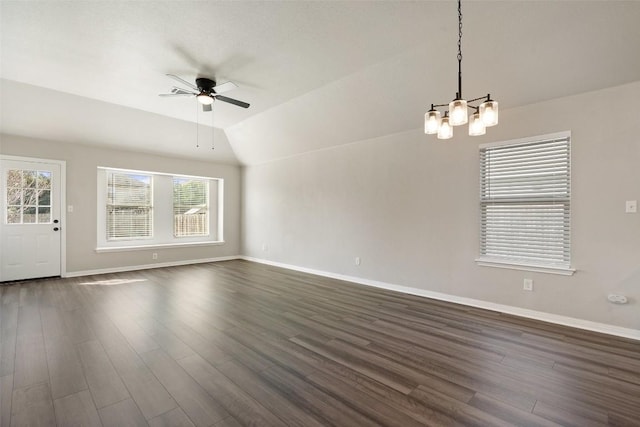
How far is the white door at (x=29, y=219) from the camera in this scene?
4.98 metres

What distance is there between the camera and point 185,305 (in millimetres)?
3902

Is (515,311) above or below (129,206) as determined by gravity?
below

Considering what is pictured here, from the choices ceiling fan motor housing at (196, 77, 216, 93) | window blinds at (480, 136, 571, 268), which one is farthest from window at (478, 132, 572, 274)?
ceiling fan motor housing at (196, 77, 216, 93)

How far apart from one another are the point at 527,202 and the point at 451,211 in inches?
35.5

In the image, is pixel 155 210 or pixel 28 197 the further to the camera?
pixel 155 210

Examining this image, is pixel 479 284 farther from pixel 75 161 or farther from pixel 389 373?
pixel 75 161

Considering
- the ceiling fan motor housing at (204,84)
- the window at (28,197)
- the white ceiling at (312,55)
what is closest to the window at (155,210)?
the window at (28,197)

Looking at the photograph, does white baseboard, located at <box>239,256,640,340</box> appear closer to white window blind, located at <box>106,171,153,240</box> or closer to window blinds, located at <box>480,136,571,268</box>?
window blinds, located at <box>480,136,571,268</box>

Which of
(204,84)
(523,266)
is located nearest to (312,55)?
(204,84)

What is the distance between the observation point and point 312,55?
3412mm

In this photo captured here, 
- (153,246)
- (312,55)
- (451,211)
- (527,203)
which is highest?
(312,55)

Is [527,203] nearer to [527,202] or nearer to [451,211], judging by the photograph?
[527,202]

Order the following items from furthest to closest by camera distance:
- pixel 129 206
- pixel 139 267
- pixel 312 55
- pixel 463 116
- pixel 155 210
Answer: pixel 155 210
pixel 129 206
pixel 139 267
pixel 312 55
pixel 463 116

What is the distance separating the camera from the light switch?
9.70 ft
